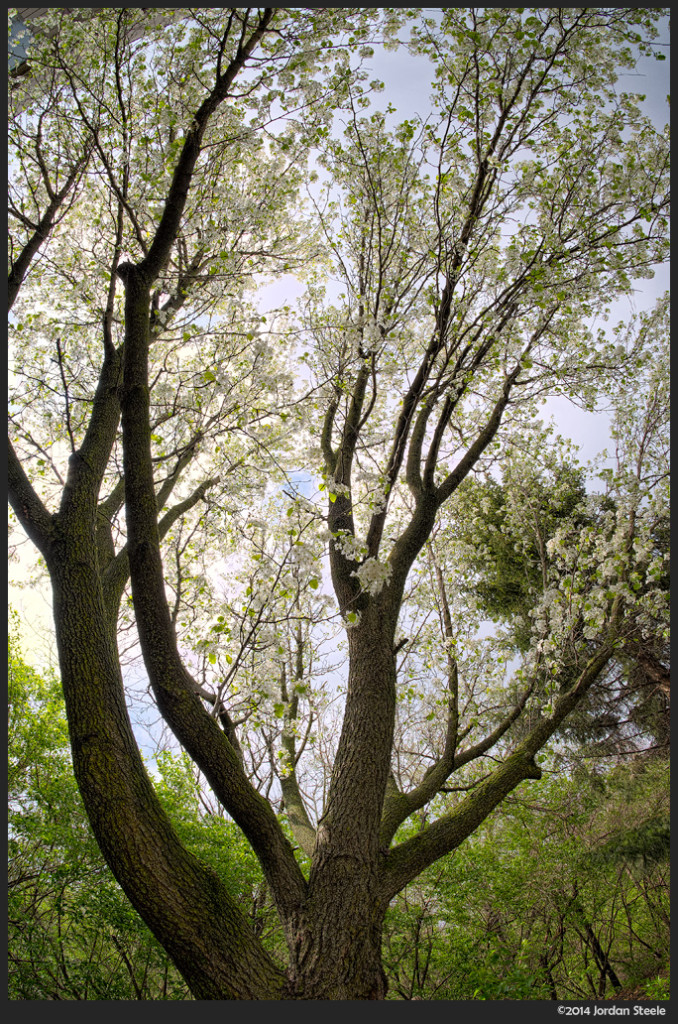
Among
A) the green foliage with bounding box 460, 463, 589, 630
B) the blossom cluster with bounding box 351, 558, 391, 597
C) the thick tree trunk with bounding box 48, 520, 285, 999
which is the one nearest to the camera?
the thick tree trunk with bounding box 48, 520, 285, 999

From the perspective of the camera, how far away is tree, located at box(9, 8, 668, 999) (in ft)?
9.87

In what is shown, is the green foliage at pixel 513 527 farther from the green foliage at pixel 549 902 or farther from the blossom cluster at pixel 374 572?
the blossom cluster at pixel 374 572

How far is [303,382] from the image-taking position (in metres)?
5.46

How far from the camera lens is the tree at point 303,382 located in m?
3.01

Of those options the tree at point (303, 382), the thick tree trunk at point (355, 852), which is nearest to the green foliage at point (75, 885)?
the tree at point (303, 382)

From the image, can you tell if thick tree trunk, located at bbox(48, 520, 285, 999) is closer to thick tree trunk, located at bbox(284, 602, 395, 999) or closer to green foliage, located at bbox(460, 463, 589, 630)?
thick tree trunk, located at bbox(284, 602, 395, 999)

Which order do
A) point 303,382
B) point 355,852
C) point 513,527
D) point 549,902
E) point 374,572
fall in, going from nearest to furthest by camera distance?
point 374,572 < point 355,852 < point 303,382 < point 549,902 < point 513,527

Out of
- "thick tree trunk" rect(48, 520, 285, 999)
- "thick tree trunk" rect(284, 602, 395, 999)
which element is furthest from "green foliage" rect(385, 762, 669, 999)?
"thick tree trunk" rect(48, 520, 285, 999)

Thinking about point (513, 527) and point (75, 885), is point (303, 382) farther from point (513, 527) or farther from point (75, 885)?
point (75, 885)

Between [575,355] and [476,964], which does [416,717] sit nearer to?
[476,964]

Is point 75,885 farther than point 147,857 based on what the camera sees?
Yes

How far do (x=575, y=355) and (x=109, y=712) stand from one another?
433 centimetres

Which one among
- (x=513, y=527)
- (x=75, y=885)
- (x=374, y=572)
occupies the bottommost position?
(x=75, y=885)

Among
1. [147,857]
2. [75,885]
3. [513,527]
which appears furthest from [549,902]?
[147,857]
